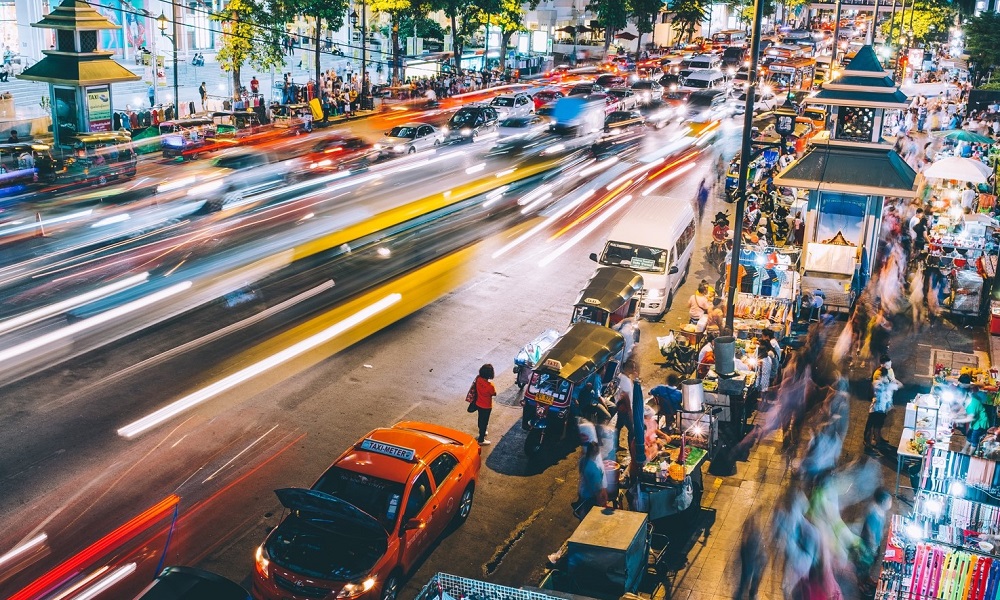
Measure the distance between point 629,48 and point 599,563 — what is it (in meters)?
81.9

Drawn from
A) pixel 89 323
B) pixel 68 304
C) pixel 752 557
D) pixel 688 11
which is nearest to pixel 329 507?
pixel 752 557

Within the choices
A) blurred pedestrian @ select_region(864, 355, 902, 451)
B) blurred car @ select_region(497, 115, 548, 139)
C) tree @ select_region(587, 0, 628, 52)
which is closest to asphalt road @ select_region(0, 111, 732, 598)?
blurred pedestrian @ select_region(864, 355, 902, 451)

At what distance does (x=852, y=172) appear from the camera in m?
22.9

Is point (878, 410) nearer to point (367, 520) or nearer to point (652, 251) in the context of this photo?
point (652, 251)

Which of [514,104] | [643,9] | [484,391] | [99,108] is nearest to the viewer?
[484,391]

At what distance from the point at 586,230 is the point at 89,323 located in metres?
14.7

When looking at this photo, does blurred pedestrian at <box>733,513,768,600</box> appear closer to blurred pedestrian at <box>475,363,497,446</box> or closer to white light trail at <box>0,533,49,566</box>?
blurred pedestrian at <box>475,363,497,446</box>

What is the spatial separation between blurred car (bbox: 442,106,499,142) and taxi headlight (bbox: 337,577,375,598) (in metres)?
30.7

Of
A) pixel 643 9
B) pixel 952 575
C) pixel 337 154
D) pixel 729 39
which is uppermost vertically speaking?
pixel 643 9

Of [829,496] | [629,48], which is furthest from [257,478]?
[629,48]

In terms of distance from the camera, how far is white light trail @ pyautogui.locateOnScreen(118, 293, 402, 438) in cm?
1555

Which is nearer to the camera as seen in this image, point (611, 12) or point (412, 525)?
point (412, 525)

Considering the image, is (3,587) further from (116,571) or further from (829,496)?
(829,496)

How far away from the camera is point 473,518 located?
13438 millimetres
